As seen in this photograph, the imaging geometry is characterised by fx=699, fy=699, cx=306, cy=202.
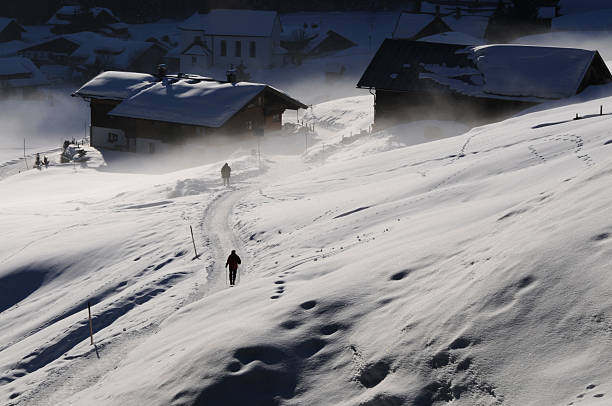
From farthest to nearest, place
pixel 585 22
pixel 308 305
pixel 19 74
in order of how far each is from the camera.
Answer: pixel 19 74 → pixel 585 22 → pixel 308 305

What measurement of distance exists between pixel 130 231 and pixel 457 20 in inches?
→ 2589

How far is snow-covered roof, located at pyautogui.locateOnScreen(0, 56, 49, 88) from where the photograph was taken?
7900cm

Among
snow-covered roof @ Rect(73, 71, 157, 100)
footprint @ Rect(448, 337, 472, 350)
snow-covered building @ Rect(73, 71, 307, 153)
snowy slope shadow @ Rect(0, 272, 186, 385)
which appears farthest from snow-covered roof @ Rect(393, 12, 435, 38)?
footprint @ Rect(448, 337, 472, 350)

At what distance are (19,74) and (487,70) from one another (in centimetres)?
5868

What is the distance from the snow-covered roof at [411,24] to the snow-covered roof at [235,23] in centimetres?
1753

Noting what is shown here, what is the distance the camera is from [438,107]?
139 feet

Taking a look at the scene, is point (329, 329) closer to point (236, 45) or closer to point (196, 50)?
point (236, 45)

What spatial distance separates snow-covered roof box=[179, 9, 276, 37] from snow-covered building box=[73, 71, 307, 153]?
1387 inches

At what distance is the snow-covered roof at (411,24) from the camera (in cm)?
7631

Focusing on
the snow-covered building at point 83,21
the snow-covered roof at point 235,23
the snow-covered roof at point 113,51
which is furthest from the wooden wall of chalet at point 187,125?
the snow-covered building at point 83,21

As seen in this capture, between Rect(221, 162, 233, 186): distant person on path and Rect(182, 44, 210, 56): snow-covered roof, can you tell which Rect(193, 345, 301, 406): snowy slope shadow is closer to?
Rect(221, 162, 233, 186): distant person on path

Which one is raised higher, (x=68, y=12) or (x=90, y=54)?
(x=68, y=12)

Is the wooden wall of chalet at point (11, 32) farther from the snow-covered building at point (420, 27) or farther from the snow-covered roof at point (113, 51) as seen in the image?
the snow-covered building at point (420, 27)

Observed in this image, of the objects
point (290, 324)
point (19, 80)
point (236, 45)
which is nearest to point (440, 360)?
point (290, 324)
